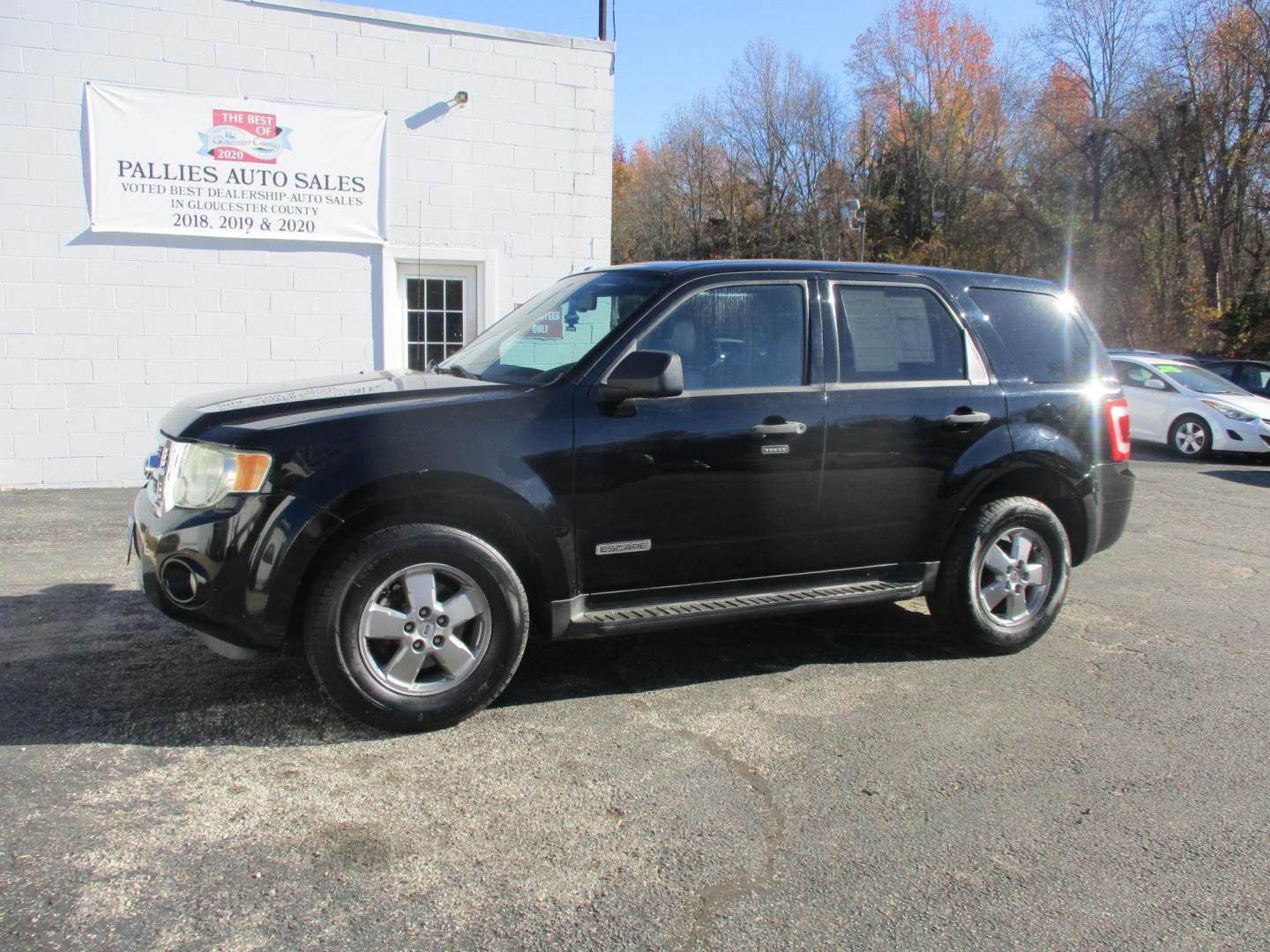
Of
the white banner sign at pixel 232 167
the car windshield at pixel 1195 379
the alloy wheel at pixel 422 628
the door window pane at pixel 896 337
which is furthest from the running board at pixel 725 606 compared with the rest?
the car windshield at pixel 1195 379

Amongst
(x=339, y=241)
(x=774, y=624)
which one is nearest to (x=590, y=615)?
(x=774, y=624)

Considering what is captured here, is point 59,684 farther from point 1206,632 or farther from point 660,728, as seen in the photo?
point 1206,632

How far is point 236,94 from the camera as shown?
370 inches

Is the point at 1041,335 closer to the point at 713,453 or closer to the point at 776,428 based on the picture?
the point at 776,428

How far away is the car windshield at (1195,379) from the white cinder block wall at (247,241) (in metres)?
9.54

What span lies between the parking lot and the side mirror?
134 cm

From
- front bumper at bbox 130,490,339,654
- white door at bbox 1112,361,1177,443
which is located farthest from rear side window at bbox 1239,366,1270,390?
front bumper at bbox 130,490,339,654

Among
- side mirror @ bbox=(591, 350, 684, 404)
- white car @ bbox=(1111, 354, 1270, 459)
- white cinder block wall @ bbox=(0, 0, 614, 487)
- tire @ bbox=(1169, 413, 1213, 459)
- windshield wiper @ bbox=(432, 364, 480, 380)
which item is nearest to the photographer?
side mirror @ bbox=(591, 350, 684, 404)

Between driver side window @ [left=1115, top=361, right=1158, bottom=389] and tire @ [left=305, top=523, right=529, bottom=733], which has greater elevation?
driver side window @ [left=1115, top=361, right=1158, bottom=389]

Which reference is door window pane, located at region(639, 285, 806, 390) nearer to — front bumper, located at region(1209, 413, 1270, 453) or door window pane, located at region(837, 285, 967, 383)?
door window pane, located at region(837, 285, 967, 383)

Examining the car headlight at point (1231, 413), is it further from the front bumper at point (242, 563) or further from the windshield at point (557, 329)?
the front bumper at point (242, 563)

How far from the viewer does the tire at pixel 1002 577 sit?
4918 mm

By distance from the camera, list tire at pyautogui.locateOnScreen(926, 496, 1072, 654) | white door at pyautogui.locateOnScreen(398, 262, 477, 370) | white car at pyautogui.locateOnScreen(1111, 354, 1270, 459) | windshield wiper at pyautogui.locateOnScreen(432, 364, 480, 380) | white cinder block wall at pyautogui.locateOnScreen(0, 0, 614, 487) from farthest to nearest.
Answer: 1. white car at pyautogui.locateOnScreen(1111, 354, 1270, 459)
2. white door at pyautogui.locateOnScreen(398, 262, 477, 370)
3. white cinder block wall at pyautogui.locateOnScreen(0, 0, 614, 487)
4. tire at pyautogui.locateOnScreen(926, 496, 1072, 654)
5. windshield wiper at pyautogui.locateOnScreen(432, 364, 480, 380)

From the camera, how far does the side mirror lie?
4043 mm
